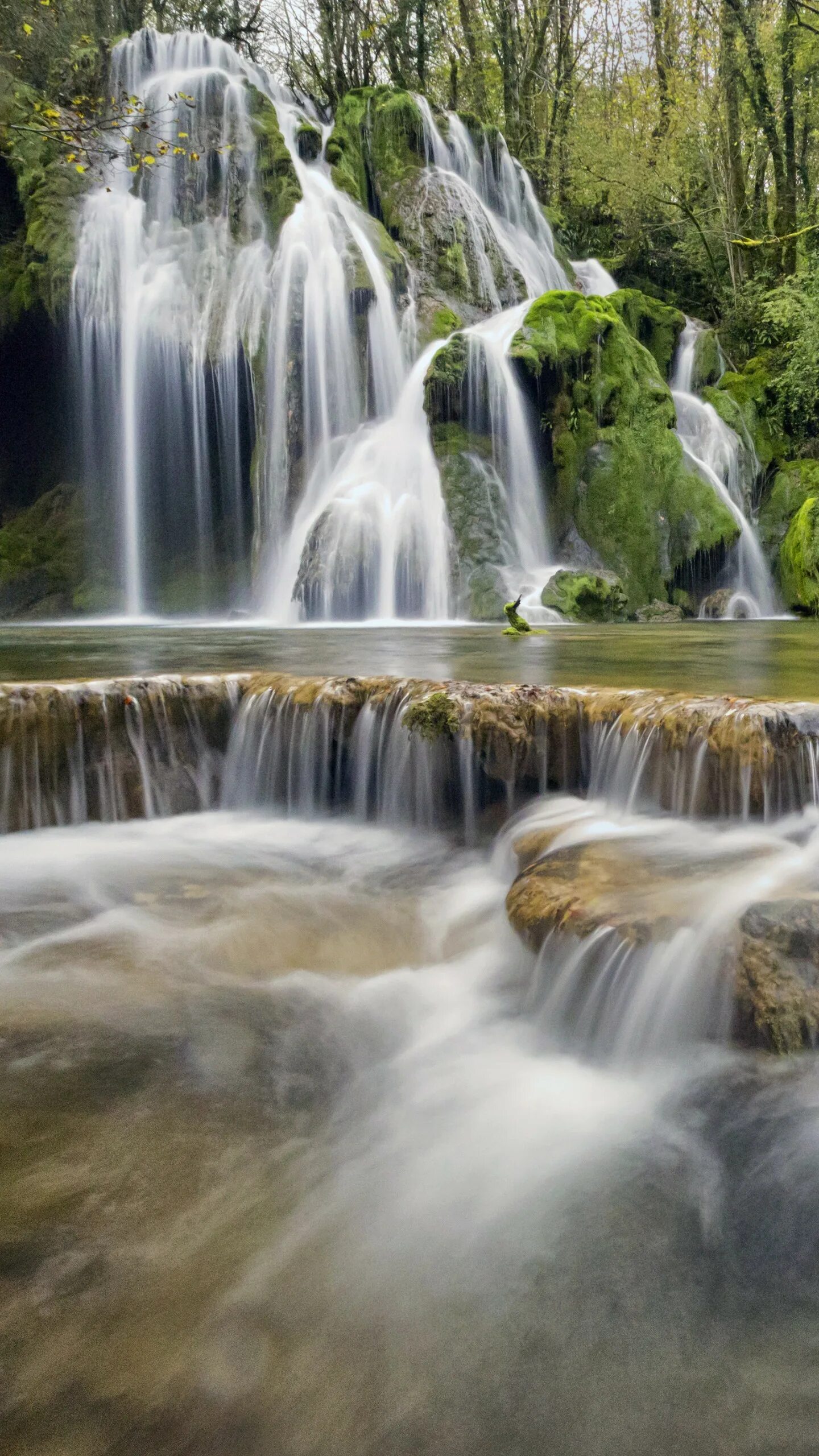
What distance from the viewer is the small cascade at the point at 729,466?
14.6 meters

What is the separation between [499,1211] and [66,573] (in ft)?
54.7

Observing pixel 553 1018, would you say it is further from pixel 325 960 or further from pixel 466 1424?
pixel 466 1424

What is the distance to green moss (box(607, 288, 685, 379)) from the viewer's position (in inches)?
706

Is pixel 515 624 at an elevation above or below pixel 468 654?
above

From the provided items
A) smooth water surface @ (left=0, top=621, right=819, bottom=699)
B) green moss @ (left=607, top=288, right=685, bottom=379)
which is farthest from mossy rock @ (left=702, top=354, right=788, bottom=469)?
smooth water surface @ (left=0, top=621, right=819, bottom=699)

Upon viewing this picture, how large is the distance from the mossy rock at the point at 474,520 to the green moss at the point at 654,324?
6280 millimetres

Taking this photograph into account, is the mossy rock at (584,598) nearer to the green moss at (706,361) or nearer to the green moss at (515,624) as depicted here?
the green moss at (515,624)

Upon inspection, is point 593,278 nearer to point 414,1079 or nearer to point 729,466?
point 729,466

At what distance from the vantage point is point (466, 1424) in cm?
171

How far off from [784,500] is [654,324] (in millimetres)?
5466

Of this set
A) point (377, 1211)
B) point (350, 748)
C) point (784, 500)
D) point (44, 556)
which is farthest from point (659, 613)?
point (377, 1211)

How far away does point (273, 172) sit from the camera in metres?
16.4

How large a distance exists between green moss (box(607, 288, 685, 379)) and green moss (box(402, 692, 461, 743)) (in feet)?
50.5

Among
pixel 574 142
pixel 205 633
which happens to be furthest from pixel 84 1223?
pixel 574 142
